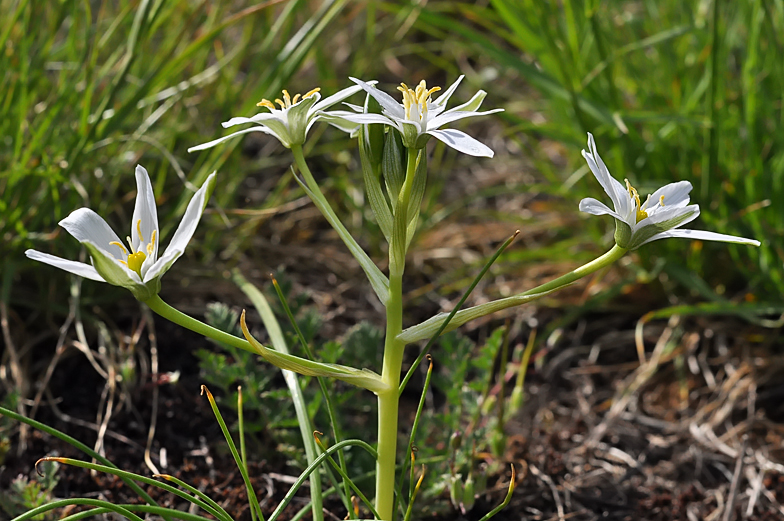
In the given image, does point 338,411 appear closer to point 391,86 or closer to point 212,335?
point 212,335

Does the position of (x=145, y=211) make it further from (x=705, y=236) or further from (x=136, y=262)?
(x=705, y=236)

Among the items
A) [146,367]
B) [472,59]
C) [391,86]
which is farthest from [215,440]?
[472,59]

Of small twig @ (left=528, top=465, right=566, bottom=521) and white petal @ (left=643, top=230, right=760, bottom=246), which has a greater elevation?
white petal @ (left=643, top=230, right=760, bottom=246)

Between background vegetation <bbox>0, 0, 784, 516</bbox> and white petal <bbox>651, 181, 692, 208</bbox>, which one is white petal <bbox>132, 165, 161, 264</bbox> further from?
white petal <bbox>651, 181, 692, 208</bbox>

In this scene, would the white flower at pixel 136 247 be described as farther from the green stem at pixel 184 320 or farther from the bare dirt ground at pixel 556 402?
the bare dirt ground at pixel 556 402

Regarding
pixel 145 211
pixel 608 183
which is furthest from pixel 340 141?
pixel 608 183

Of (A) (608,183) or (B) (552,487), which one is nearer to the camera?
(A) (608,183)

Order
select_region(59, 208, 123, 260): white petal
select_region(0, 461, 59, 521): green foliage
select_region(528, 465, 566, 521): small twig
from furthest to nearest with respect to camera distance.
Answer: select_region(528, 465, 566, 521): small twig, select_region(0, 461, 59, 521): green foliage, select_region(59, 208, 123, 260): white petal

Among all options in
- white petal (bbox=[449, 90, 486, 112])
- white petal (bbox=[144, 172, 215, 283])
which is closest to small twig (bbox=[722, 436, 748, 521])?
white petal (bbox=[449, 90, 486, 112])
